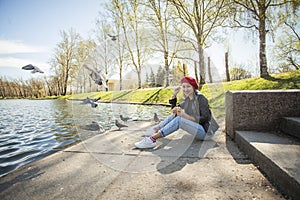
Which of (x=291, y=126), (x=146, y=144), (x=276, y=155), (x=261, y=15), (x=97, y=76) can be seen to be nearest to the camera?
(x=276, y=155)

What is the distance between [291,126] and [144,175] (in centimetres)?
233

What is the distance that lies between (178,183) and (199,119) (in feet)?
4.34

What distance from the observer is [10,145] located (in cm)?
455

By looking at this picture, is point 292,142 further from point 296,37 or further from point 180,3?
point 296,37

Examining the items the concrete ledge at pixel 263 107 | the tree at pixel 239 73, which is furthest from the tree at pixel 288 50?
the concrete ledge at pixel 263 107

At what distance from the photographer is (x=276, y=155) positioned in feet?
6.29

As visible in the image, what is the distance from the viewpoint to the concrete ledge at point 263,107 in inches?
116

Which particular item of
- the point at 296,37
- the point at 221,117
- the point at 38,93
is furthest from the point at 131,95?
the point at 38,93

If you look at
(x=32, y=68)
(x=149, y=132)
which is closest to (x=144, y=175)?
(x=149, y=132)

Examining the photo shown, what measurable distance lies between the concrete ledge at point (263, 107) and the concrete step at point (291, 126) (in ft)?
0.40

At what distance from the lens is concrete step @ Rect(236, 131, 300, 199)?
4.96 feet

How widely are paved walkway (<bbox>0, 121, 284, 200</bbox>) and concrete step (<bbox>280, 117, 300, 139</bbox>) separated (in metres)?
0.80

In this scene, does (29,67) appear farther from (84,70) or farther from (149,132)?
(149,132)

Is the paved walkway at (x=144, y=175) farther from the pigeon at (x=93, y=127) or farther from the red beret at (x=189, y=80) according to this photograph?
the red beret at (x=189, y=80)
